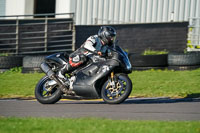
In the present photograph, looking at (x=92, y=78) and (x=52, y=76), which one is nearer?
(x=92, y=78)

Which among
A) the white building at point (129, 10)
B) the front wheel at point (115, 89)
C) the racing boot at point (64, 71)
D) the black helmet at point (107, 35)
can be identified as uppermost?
the white building at point (129, 10)

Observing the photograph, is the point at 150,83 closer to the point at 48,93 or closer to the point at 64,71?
the point at 64,71

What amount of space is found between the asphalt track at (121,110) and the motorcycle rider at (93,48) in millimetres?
791

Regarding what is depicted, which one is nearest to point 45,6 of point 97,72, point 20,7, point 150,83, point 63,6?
point 20,7

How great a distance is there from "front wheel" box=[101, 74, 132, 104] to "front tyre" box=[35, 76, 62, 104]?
0.98 meters

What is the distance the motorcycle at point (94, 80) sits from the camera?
8.23m

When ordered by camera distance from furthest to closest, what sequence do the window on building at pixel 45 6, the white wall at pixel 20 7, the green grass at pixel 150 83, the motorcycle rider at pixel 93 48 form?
the window on building at pixel 45 6 → the white wall at pixel 20 7 → the green grass at pixel 150 83 → the motorcycle rider at pixel 93 48

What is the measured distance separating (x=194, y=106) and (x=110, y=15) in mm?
11470

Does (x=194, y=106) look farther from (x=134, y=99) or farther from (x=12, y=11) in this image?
(x=12, y=11)

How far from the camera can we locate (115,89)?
325 inches

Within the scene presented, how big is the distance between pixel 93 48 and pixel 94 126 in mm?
2892

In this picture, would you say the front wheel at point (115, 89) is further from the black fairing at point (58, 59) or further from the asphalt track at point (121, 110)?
the black fairing at point (58, 59)

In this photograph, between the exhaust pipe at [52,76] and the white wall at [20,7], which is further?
the white wall at [20,7]

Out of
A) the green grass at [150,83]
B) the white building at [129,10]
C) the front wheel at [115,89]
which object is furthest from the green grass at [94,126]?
the white building at [129,10]
